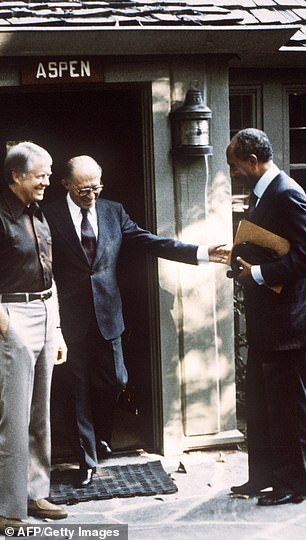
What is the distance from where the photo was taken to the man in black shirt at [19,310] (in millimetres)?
5848

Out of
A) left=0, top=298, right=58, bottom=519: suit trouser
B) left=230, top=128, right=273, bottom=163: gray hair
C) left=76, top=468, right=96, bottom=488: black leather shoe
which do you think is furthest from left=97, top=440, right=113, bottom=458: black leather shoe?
left=230, top=128, right=273, bottom=163: gray hair

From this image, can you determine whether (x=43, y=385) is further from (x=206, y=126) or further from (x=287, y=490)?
(x=206, y=126)

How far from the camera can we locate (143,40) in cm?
689

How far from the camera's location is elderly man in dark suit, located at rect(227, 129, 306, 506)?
6074 mm

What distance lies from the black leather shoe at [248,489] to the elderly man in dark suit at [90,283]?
114 cm

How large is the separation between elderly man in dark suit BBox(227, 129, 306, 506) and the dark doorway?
49.2 inches

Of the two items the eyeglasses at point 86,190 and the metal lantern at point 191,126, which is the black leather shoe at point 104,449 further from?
the metal lantern at point 191,126

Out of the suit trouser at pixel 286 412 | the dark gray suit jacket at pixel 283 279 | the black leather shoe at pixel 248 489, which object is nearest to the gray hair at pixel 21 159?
the dark gray suit jacket at pixel 283 279

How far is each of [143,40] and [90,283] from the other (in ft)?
6.30

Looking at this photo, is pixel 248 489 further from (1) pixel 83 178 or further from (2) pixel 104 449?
(1) pixel 83 178

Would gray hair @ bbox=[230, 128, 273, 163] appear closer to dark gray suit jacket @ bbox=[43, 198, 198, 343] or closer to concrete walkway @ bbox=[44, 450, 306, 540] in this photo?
dark gray suit jacket @ bbox=[43, 198, 198, 343]

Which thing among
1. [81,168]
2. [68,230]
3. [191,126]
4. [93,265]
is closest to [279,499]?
[93,265]

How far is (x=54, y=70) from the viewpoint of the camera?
22.8 ft

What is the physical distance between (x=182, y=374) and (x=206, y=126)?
2049 mm
